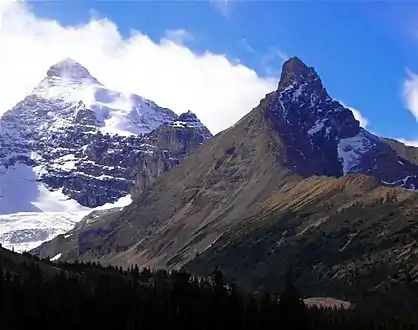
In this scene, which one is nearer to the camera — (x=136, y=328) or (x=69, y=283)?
(x=136, y=328)

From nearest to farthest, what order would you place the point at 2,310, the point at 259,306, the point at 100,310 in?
the point at 2,310
the point at 100,310
the point at 259,306

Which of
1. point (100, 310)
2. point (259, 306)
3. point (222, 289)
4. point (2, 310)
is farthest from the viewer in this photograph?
point (259, 306)

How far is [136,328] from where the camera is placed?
554ft

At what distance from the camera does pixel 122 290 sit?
187 metres

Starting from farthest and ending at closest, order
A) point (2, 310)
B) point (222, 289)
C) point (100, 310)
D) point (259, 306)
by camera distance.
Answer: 1. point (259, 306)
2. point (222, 289)
3. point (100, 310)
4. point (2, 310)

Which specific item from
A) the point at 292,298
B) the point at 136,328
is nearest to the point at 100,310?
the point at 136,328

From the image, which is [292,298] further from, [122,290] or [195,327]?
[122,290]

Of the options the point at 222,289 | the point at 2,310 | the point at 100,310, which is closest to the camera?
the point at 2,310

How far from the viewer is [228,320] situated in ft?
572

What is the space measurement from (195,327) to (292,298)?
21.3 meters

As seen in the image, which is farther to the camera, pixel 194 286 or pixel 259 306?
pixel 259 306

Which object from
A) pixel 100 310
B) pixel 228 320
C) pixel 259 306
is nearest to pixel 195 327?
pixel 228 320

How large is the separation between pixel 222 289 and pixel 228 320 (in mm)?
10435

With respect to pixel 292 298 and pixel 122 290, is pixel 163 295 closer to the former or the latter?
pixel 122 290
